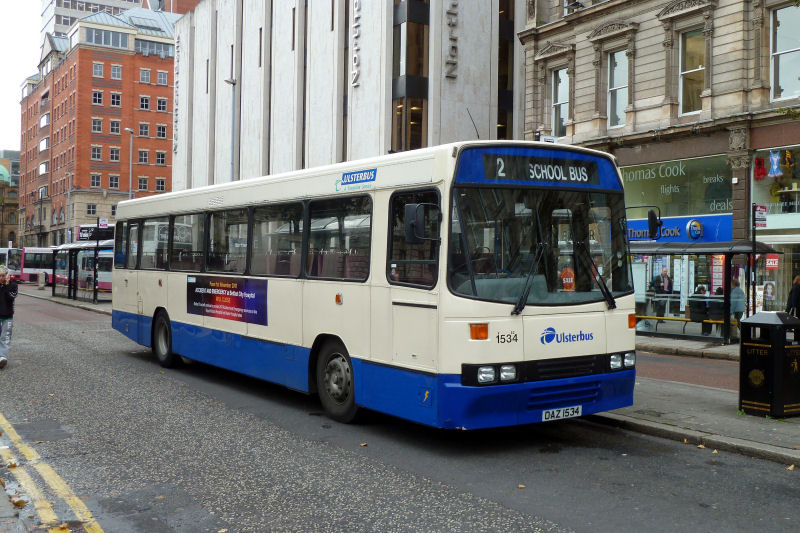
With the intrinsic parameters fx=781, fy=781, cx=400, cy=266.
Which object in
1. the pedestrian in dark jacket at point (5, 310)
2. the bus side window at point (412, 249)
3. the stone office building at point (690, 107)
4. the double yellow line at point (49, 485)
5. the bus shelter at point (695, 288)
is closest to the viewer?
the double yellow line at point (49, 485)

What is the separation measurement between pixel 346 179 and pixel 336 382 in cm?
227

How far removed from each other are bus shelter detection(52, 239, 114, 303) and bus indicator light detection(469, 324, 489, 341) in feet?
94.1

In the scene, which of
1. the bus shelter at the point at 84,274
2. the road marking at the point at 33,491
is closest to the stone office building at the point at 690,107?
the road marking at the point at 33,491

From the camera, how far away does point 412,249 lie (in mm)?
7551

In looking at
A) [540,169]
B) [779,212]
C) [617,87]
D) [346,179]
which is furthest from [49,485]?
[617,87]

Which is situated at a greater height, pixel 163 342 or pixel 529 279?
pixel 529 279

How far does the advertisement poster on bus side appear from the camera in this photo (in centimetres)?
1026

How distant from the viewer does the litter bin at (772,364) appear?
28.0 feet

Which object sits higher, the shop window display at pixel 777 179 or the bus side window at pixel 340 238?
the shop window display at pixel 777 179

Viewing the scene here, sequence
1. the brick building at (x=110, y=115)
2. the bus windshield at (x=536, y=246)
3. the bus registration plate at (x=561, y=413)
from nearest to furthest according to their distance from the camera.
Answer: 1. the bus windshield at (x=536, y=246)
2. the bus registration plate at (x=561, y=413)
3. the brick building at (x=110, y=115)

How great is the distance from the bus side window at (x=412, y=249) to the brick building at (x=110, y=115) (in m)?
78.1

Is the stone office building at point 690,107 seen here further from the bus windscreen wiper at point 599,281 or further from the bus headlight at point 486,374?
the bus headlight at point 486,374

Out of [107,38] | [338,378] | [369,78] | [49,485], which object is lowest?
[49,485]

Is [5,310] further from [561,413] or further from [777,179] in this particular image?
[777,179]
